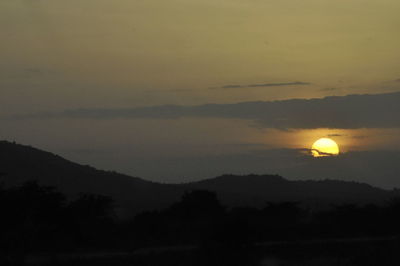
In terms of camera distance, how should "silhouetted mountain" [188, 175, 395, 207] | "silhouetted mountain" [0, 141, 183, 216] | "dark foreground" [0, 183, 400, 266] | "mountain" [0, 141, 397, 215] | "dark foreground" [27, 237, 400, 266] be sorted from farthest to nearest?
"silhouetted mountain" [188, 175, 395, 207] → "mountain" [0, 141, 397, 215] → "silhouetted mountain" [0, 141, 183, 216] → "dark foreground" [0, 183, 400, 266] → "dark foreground" [27, 237, 400, 266]

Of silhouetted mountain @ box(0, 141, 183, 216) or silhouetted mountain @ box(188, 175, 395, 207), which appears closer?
silhouetted mountain @ box(0, 141, 183, 216)

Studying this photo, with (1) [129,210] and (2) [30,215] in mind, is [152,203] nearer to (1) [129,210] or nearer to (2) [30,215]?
(1) [129,210]

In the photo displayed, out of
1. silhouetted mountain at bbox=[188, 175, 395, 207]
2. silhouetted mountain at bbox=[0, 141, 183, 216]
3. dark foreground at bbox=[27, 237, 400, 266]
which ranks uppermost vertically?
silhouetted mountain at bbox=[188, 175, 395, 207]

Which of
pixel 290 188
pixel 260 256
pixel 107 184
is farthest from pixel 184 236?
pixel 290 188

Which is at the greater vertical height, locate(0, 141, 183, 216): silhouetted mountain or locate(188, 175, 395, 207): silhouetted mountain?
locate(188, 175, 395, 207): silhouetted mountain

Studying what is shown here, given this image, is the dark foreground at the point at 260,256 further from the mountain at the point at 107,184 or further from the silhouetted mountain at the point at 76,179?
the silhouetted mountain at the point at 76,179

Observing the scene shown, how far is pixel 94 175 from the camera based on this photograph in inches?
4855

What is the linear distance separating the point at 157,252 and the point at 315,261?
25.4 ft

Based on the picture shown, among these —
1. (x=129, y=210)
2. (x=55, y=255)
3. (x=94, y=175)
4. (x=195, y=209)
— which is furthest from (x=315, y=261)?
(x=94, y=175)

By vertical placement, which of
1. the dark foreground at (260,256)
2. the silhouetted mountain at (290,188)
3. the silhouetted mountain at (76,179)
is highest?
the silhouetted mountain at (290,188)

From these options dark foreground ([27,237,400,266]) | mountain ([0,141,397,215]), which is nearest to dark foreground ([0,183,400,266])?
dark foreground ([27,237,400,266])

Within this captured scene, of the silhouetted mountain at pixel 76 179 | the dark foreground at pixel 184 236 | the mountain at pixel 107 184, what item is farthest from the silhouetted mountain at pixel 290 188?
the dark foreground at pixel 184 236

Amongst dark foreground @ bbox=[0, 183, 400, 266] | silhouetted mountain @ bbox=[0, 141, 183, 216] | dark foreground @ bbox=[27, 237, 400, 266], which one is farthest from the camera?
silhouetted mountain @ bbox=[0, 141, 183, 216]

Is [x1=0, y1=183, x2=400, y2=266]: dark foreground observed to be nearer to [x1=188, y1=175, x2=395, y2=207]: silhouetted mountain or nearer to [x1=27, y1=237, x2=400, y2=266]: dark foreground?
[x1=27, y1=237, x2=400, y2=266]: dark foreground
